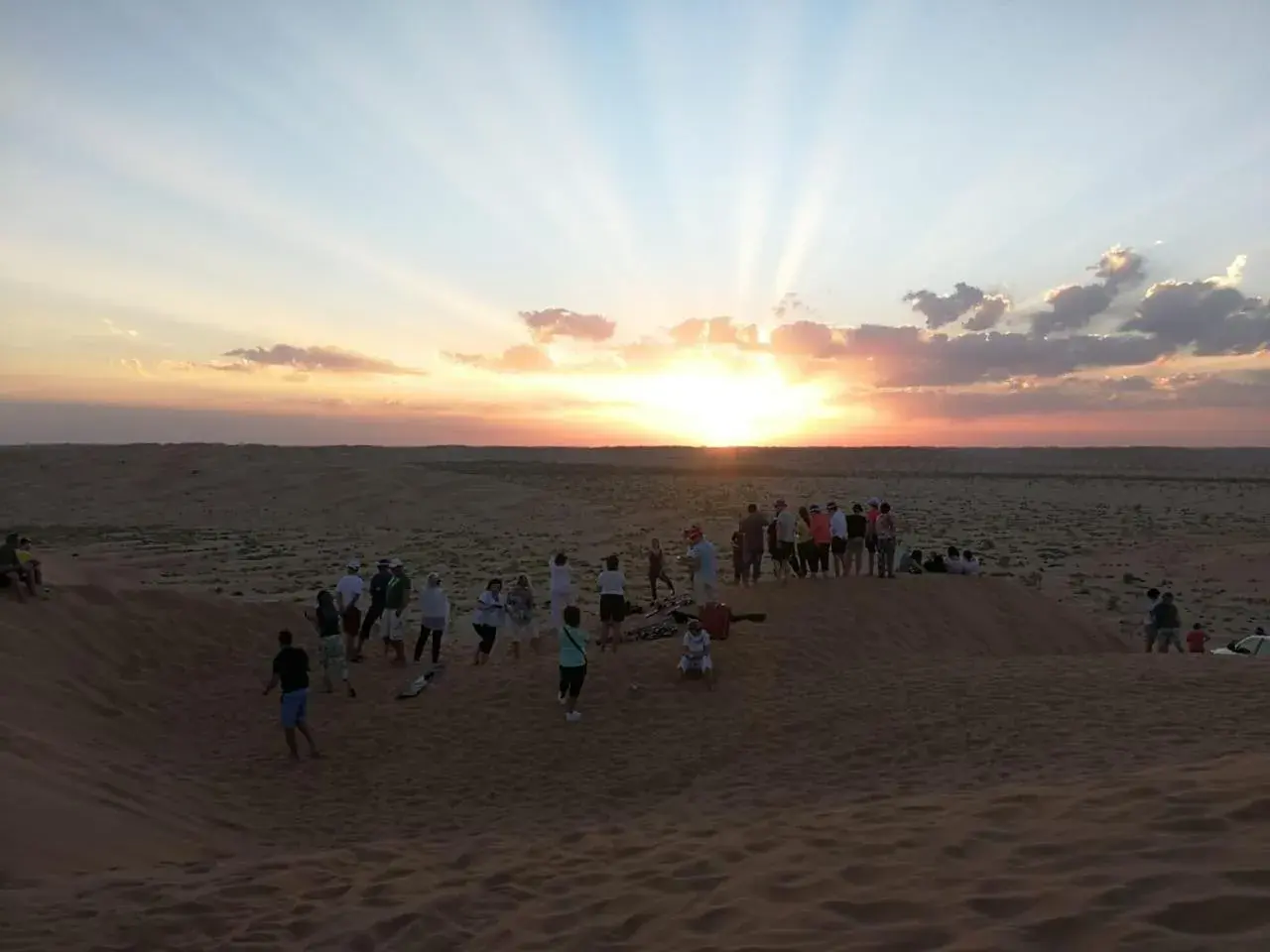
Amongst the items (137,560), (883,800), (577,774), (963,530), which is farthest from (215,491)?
(883,800)

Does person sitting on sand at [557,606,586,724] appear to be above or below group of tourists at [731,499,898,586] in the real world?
below

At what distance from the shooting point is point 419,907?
647 centimetres

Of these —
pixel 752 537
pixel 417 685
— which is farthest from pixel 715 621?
pixel 417 685

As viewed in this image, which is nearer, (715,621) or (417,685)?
(417,685)

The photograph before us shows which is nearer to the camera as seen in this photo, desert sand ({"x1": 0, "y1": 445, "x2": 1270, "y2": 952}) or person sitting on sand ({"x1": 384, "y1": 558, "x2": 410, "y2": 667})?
desert sand ({"x1": 0, "y1": 445, "x2": 1270, "y2": 952})

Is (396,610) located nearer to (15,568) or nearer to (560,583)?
(560,583)

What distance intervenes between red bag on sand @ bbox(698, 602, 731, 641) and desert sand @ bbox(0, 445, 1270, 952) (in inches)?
15.1

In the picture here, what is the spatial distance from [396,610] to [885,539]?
9.88 meters

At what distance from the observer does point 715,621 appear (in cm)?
1481

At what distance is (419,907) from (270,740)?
646 centimetres

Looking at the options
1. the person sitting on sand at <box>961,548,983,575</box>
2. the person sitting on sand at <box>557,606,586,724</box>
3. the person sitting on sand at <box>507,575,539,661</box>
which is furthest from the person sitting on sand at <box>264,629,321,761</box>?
the person sitting on sand at <box>961,548,983,575</box>

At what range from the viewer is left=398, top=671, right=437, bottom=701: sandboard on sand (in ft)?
44.7

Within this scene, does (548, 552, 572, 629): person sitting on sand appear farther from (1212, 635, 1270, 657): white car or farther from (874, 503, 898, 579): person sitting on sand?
(1212, 635, 1270, 657): white car

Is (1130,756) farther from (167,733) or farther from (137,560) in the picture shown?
(137,560)
